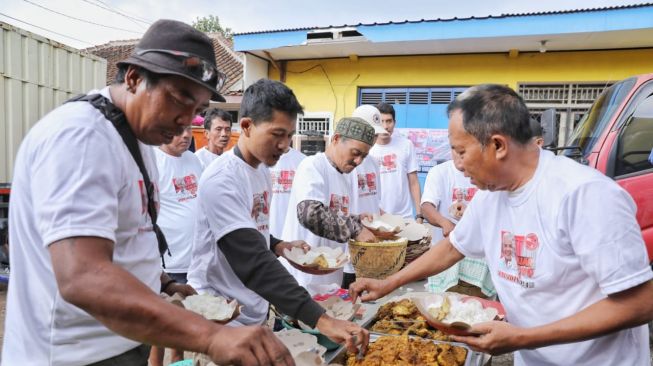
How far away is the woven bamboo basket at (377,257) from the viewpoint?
2797mm

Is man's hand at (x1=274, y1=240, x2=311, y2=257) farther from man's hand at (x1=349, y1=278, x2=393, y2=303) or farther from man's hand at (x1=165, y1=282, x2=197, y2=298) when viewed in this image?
man's hand at (x1=165, y1=282, x2=197, y2=298)

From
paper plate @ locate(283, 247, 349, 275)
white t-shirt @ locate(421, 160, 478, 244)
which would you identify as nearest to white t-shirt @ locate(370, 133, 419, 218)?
white t-shirt @ locate(421, 160, 478, 244)

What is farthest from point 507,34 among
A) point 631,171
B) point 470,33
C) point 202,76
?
point 202,76

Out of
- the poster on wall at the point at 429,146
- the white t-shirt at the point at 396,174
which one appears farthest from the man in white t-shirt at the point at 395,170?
the poster on wall at the point at 429,146

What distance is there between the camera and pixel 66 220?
924 millimetres

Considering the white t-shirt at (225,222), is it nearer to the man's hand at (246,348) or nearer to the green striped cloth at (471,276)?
the man's hand at (246,348)

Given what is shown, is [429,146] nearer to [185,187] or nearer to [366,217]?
[366,217]

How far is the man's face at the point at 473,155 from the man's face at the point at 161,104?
3.03ft

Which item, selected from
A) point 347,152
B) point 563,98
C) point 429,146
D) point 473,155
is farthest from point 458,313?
point 563,98

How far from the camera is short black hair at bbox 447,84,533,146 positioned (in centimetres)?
156

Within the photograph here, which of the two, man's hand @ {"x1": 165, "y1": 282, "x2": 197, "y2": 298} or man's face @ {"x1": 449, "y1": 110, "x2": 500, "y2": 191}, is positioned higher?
man's face @ {"x1": 449, "y1": 110, "x2": 500, "y2": 191}

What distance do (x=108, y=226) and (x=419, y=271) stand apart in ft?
5.15

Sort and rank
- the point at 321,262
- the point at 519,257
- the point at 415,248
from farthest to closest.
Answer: the point at 415,248, the point at 321,262, the point at 519,257

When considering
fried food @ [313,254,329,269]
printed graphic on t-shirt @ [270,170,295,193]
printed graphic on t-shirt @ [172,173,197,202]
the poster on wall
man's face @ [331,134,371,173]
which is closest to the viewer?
fried food @ [313,254,329,269]
